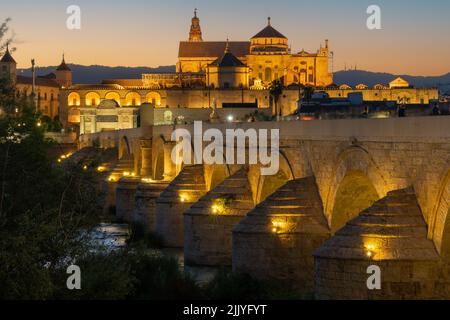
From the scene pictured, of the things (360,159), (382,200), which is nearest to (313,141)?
(360,159)

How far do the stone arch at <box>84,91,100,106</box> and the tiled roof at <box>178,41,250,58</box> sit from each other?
14.4m

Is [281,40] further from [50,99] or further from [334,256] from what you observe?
[334,256]

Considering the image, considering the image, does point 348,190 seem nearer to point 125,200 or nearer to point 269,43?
point 125,200

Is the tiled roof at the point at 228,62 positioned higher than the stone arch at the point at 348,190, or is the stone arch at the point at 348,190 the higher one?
the tiled roof at the point at 228,62

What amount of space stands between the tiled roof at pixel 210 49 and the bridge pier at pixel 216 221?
114627mm

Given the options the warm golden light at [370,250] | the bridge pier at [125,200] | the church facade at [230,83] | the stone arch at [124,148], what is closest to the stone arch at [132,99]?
the church facade at [230,83]

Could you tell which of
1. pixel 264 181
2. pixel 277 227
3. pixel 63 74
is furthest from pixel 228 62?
pixel 277 227

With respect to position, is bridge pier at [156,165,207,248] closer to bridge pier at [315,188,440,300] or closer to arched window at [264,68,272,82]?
bridge pier at [315,188,440,300]

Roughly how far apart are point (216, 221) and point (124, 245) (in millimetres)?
5142

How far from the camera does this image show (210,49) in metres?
142

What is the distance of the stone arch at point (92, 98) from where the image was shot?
132000 mm

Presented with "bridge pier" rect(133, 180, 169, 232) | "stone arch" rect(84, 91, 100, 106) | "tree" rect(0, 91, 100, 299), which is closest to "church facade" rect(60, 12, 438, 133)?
"stone arch" rect(84, 91, 100, 106)

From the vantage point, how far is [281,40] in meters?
137

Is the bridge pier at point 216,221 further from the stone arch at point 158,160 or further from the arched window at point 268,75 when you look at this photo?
the arched window at point 268,75
